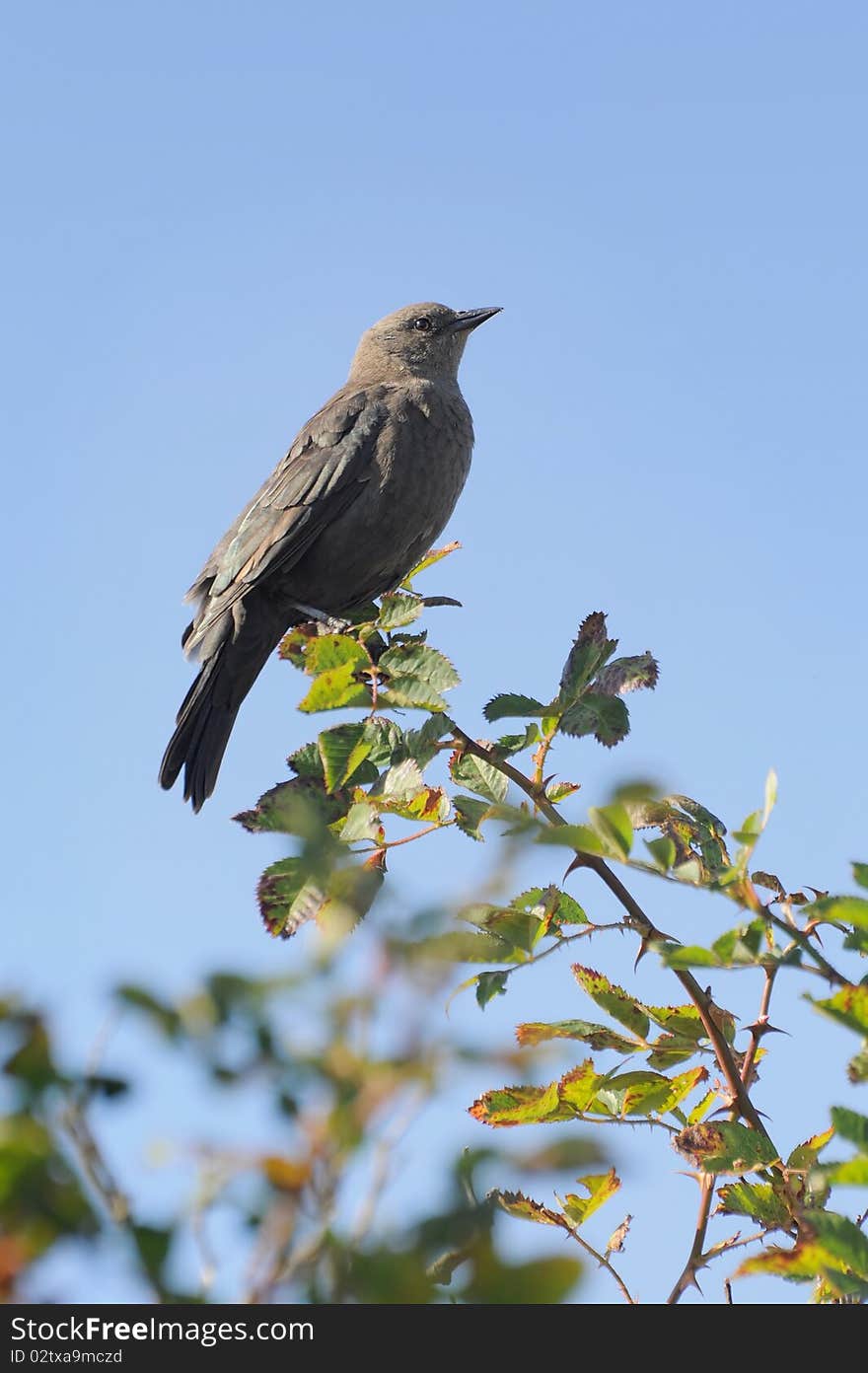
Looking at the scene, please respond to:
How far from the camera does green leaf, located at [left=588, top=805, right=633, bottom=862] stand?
1.79 meters

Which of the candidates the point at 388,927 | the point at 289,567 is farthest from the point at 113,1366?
the point at 289,567

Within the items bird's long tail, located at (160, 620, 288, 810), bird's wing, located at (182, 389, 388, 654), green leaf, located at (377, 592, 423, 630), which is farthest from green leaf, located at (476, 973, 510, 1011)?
bird's wing, located at (182, 389, 388, 654)

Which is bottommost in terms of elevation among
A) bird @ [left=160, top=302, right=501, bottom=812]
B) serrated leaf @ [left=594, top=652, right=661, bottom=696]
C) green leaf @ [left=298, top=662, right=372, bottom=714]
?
green leaf @ [left=298, top=662, right=372, bottom=714]

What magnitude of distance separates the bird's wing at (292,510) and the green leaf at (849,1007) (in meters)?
4.61

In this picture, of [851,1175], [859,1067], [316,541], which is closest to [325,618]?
[316,541]

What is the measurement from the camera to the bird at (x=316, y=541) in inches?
237

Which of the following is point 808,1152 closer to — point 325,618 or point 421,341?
point 325,618

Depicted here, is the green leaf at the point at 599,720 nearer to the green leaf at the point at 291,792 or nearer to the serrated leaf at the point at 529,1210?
the green leaf at the point at 291,792

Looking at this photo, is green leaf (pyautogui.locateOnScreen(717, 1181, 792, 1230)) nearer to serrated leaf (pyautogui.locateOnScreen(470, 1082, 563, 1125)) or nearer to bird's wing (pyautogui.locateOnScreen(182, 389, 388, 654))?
serrated leaf (pyautogui.locateOnScreen(470, 1082, 563, 1125))

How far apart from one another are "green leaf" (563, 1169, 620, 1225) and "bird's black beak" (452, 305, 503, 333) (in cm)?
586

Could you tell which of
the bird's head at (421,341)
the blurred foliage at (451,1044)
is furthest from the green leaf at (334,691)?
the bird's head at (421,341)

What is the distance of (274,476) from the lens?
21.3 feet

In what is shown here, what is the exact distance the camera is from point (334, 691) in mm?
2787

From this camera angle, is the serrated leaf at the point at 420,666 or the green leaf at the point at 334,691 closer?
Answer: the green leaf at the point at 334,691
